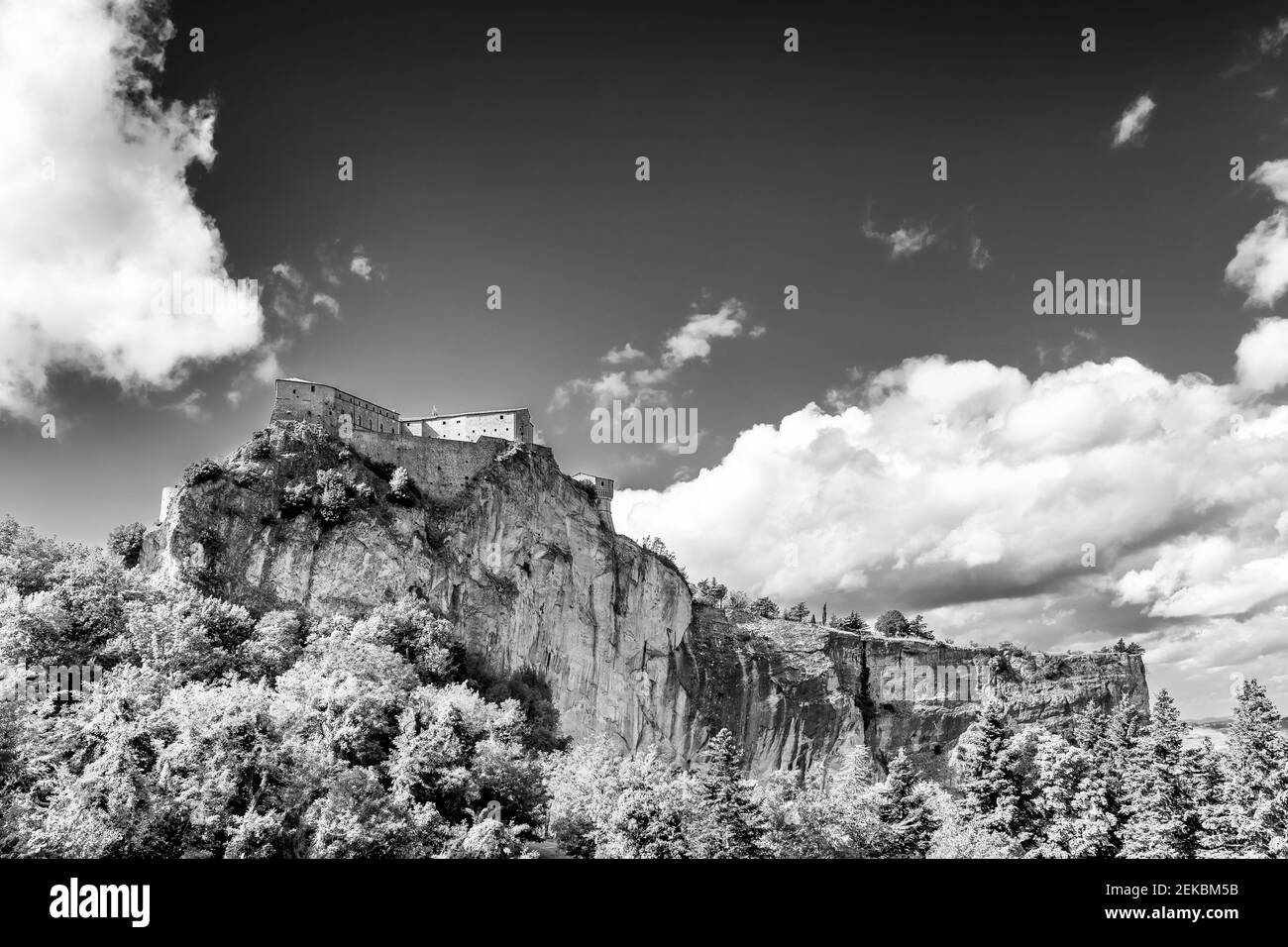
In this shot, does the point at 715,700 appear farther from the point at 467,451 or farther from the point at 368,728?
the point at 368,728

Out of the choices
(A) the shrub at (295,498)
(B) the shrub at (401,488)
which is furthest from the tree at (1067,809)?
(A) the shrub at (295,498)

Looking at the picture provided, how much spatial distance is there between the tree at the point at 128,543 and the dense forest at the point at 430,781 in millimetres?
16878

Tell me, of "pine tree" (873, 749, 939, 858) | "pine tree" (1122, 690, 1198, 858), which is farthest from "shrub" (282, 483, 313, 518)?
"pine tree" (1122, 690, 1198, 858)

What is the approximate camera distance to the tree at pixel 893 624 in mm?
123056

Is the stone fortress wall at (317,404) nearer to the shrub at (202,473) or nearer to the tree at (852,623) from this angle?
the shrub at (202,473)

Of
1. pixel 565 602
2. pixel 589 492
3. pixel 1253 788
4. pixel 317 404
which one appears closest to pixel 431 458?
pixel 317 404

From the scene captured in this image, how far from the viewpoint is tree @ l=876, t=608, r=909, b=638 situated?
404 ft

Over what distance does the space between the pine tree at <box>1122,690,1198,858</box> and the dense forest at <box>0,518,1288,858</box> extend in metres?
0.10

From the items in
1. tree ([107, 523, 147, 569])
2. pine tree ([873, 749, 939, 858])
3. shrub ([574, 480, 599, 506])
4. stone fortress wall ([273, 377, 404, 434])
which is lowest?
pine tree ([873, 749, 939, 858])

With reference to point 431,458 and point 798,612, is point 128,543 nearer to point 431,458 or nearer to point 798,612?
point 431,458

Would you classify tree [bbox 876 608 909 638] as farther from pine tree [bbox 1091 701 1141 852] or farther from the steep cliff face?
pine tree [bbox 1091 701 1141 852]

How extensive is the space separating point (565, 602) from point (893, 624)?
6828cm

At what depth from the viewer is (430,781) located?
28.9m
